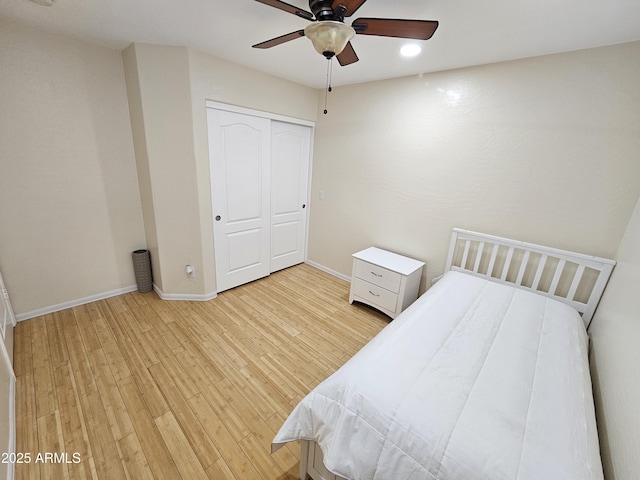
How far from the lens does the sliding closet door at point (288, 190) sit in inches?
125

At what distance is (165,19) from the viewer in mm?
1693

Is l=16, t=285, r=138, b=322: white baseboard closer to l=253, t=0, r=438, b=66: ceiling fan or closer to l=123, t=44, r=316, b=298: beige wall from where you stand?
l=123, t=44, r=316, b=298: beige wall

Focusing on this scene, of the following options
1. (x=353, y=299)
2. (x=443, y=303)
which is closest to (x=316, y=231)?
(x=353, y=299)

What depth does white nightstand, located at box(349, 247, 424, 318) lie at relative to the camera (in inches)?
98.2

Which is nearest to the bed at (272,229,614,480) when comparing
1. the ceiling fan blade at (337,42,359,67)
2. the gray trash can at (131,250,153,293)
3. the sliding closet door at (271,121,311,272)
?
the ceiling fan blade at (337,42,359,67)

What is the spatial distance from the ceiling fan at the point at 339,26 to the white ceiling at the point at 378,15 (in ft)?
0.95

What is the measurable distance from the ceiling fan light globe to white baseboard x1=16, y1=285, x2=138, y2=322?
2.97 metres

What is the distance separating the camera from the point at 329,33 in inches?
45.1

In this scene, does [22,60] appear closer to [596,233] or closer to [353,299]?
[353,299]

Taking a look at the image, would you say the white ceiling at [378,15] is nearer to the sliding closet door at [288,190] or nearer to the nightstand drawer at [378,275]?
the sliding closet door at [288,190]

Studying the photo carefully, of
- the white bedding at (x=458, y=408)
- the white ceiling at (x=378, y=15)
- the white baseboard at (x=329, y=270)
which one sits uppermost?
the white ceiling at (x=378, y=15)

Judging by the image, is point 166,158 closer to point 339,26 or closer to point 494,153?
point 339,26

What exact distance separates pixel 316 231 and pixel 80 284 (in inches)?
103

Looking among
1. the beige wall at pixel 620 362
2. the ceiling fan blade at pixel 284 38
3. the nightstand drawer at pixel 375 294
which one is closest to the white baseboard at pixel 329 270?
the nightstand drawer at pixel 375 294
